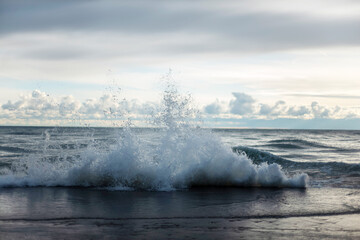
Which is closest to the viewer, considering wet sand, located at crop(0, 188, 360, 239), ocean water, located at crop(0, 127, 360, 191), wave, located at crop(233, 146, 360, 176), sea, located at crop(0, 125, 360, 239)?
wet sand, located at crop(0, 188, 360, 239)

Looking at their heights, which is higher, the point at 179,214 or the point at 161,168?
the point at 161,168

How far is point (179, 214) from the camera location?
816 cm

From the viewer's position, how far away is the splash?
12383 millimetres

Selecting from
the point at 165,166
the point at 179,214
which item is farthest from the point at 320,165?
the point at 179,214

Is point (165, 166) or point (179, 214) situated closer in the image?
point (179, 214)

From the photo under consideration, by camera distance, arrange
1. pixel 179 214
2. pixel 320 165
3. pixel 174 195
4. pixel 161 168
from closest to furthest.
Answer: pixel 179 214 → pixel 174 195 → pixel 161 168 → pixel 320 165

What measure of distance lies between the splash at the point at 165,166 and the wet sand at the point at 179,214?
3.36 feet

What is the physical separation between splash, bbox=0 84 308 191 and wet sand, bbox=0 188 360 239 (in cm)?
102

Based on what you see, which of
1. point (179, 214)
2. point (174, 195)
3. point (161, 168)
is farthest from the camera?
point (161, 168)

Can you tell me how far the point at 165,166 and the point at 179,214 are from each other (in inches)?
173

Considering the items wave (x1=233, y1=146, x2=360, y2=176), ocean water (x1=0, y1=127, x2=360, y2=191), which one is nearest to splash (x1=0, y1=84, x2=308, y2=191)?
ocean water (x1=0, y1=127, x2=360, y2=191)

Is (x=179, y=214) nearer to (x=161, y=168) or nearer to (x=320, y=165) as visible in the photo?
(x=161, y=168)

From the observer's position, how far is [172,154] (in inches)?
515

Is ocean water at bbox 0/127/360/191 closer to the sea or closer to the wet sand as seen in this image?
the sea
